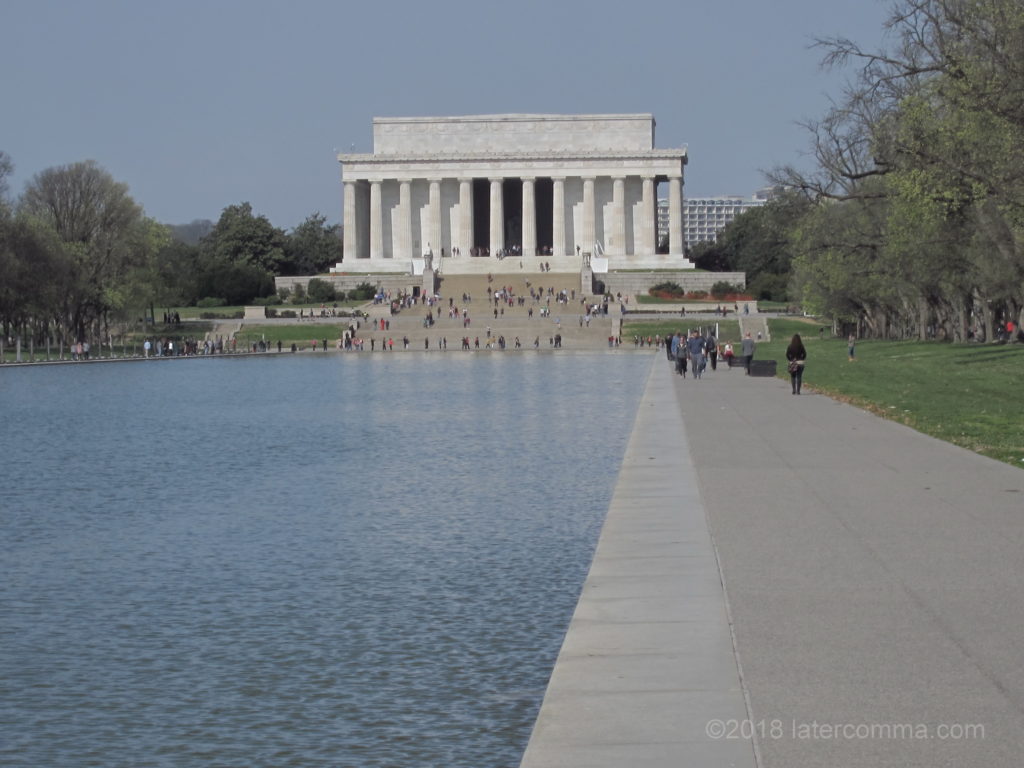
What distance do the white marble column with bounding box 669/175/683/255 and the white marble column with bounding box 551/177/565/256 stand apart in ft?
32.0

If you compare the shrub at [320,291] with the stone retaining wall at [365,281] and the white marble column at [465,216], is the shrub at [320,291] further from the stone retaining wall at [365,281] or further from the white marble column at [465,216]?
the white marble column at [465,216]

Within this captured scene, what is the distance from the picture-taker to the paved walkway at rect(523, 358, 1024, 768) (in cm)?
704

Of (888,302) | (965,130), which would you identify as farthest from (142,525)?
(888,302)

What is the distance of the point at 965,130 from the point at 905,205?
889 cm

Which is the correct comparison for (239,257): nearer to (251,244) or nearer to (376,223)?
(251,244)

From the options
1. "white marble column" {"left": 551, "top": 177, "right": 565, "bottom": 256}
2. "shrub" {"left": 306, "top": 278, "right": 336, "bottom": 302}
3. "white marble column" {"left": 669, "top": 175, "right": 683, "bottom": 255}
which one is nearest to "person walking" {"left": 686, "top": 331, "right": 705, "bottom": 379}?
"shrub" {"left": 306, "top": 278, "right": 336, "bottom": 302}

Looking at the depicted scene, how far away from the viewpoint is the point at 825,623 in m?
9.54

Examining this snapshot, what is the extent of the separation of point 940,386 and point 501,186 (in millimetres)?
106194

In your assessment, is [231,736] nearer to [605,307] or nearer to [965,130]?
[965,130]

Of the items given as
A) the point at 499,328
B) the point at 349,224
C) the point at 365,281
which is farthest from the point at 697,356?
the point at 349,224

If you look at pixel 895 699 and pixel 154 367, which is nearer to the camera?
pixel 895 699

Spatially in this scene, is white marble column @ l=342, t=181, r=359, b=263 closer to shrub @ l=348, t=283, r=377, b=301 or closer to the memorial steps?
the memorial steps

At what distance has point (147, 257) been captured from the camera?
92188mm

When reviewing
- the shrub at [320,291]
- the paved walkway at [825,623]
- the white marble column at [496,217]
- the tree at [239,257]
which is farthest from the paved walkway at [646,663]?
the white marble column at [496,217]
